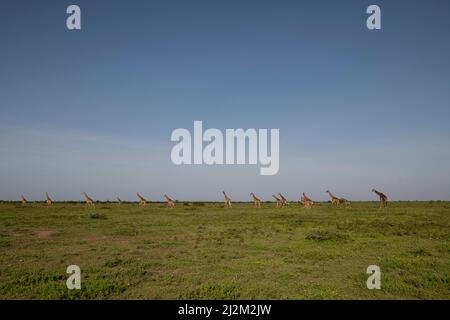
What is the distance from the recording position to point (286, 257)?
38.7 ft

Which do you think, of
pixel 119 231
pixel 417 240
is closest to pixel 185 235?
pixel 119 231

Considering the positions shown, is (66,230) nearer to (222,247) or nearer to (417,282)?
(222,247)

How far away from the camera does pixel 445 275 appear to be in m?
9.35

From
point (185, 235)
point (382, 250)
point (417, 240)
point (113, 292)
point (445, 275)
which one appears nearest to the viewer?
point (113, 292)

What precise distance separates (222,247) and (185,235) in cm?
422

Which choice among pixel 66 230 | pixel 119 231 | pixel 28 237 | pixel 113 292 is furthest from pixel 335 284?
pixel 66 230

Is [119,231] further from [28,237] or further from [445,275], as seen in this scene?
[445,275]

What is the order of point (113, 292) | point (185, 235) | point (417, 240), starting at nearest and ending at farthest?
point (113, 292)
point (417, 240)
point (185, 235)

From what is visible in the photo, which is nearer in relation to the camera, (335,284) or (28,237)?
(335,284)
